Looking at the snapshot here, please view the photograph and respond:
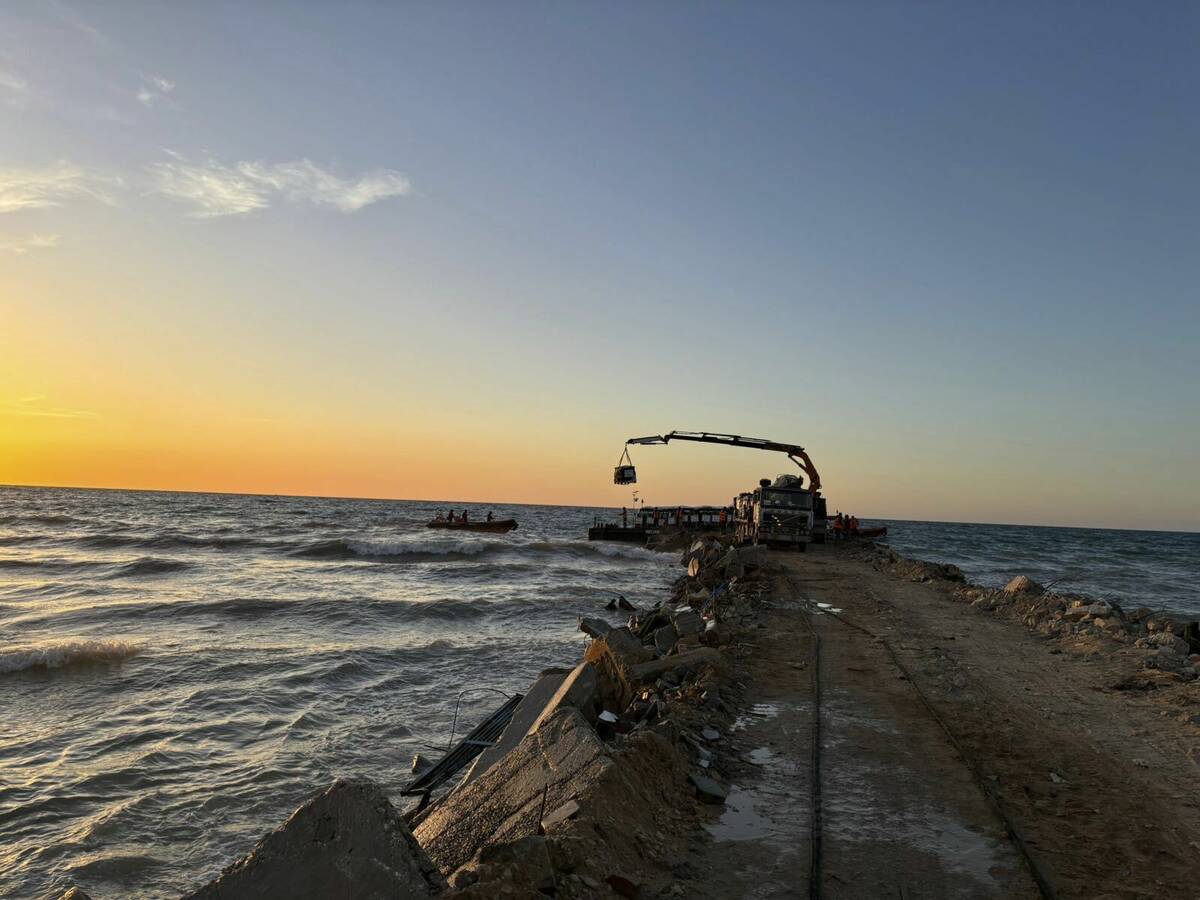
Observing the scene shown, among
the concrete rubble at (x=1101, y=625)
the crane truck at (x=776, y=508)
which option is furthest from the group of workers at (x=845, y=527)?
the concrete rubble at (x=1101, y=625)

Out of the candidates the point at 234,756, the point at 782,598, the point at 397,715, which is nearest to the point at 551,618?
the point at 782,598

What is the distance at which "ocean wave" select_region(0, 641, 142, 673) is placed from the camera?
1417cm

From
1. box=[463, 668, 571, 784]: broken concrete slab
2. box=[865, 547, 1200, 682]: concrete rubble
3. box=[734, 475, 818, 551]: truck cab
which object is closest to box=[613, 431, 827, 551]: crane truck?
box=[734, 475, 818, 551]: truck cab

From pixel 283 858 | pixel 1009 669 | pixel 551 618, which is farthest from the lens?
pixel 551 618

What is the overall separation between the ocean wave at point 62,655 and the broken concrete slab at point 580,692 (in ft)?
37.8

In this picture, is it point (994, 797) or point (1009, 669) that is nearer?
point (994, 797)

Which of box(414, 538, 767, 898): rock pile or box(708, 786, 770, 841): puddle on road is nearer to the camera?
box(414, 538, 767, 898): rock pile

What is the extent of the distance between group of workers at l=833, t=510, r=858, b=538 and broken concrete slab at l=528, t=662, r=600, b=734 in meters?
35.6

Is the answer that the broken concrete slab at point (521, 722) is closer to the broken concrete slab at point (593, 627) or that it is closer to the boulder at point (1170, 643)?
the broken concrete slab at point (593, 627)

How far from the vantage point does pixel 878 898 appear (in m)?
4.59

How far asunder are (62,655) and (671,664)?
508 inches

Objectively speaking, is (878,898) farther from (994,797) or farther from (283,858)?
(283,858)

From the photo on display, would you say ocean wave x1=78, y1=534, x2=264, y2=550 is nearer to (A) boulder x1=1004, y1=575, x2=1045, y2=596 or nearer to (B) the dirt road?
(A) boulder x1=1004, y1=575, x2=1045, y2=596

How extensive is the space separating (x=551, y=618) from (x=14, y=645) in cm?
1297
